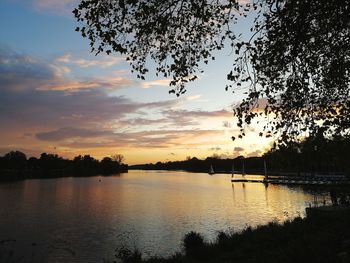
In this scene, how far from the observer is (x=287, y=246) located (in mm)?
16750

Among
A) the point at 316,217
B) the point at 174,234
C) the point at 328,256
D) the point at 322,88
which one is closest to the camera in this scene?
the point at 322,88

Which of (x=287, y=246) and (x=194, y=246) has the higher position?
(x=287, y=246)

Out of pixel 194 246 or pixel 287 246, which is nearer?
pixel 287 246

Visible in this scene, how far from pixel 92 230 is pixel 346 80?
123ft

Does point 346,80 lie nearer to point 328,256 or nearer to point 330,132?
point 330,132

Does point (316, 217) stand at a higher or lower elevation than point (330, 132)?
lower

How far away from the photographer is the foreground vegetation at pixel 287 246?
13.6 meters

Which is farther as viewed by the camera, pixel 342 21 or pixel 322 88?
pixel 322 88

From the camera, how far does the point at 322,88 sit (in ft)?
39.3

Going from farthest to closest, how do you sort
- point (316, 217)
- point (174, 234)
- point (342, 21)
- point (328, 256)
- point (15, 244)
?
1. point (174, 234)
2. point (15, 244)
3. point (316, 217)
4. point (328, 256)
5. point (342, 21)

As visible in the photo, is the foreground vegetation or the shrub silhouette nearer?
the foreground vegetation

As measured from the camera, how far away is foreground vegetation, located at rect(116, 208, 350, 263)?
44.7 ft

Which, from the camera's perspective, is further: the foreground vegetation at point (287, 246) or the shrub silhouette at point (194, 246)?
the shrub silhouette at point (194, 246)

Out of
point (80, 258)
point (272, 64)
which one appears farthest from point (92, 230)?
point (272, 64)
